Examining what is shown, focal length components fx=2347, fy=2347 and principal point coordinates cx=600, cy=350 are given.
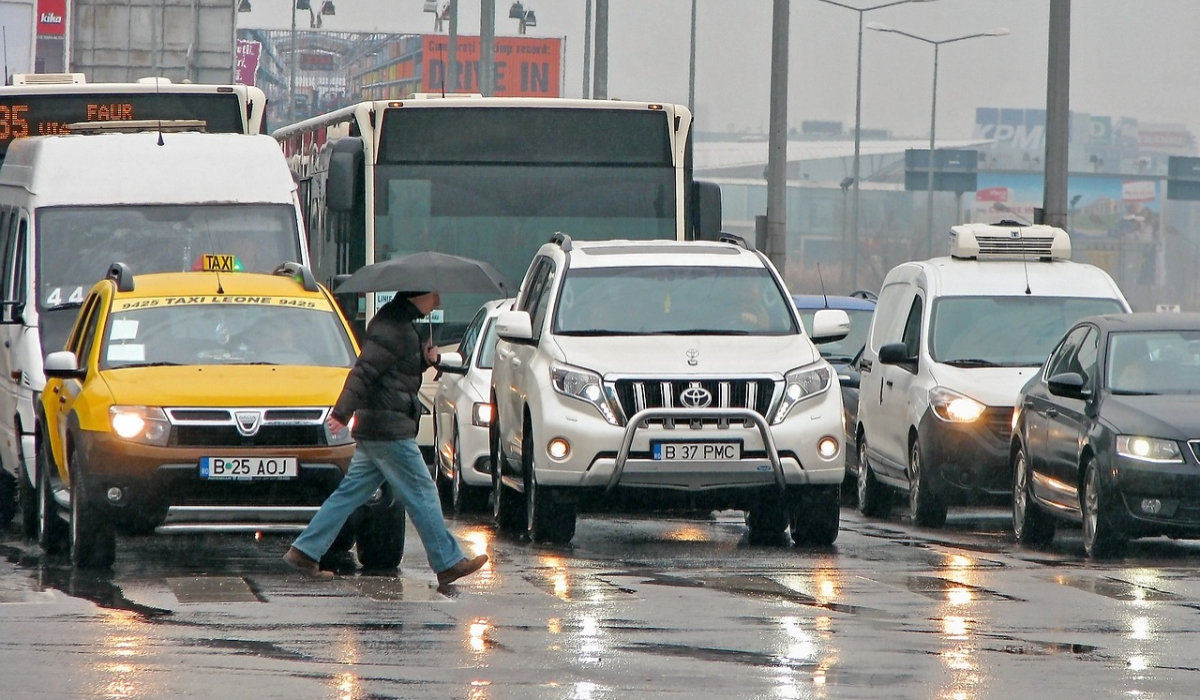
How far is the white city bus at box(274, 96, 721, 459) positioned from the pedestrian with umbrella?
655 centimetres

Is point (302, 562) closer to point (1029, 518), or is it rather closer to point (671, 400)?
point (671, 400)

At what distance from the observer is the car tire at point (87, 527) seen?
1220 cm

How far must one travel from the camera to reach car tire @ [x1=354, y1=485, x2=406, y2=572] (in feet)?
40.7

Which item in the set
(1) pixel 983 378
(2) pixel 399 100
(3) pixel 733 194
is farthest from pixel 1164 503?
(3) pixel 733 194

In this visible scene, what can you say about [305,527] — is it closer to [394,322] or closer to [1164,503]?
[394,322]

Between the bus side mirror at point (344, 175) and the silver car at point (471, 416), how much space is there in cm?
136

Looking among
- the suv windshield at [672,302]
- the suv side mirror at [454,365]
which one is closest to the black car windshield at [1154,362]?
the suv windshield at [672,302]

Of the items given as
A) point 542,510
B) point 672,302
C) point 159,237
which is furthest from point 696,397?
point 159,237

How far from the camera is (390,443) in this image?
Answer: 11.8 metres

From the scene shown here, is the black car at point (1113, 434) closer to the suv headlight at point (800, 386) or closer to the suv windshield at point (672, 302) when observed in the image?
the suv headlight at point (800, 386)

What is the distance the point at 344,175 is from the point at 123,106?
3050mm

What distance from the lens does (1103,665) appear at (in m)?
8.82

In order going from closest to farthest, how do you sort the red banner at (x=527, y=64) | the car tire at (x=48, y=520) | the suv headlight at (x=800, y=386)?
the car tire at (x=48, y=520) → the suv headlight at (x=800, y=386) → the red banner at (x=527, y=64)

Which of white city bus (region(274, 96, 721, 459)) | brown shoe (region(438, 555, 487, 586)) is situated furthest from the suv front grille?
white city bus (region(274, 96, 721, 459))
